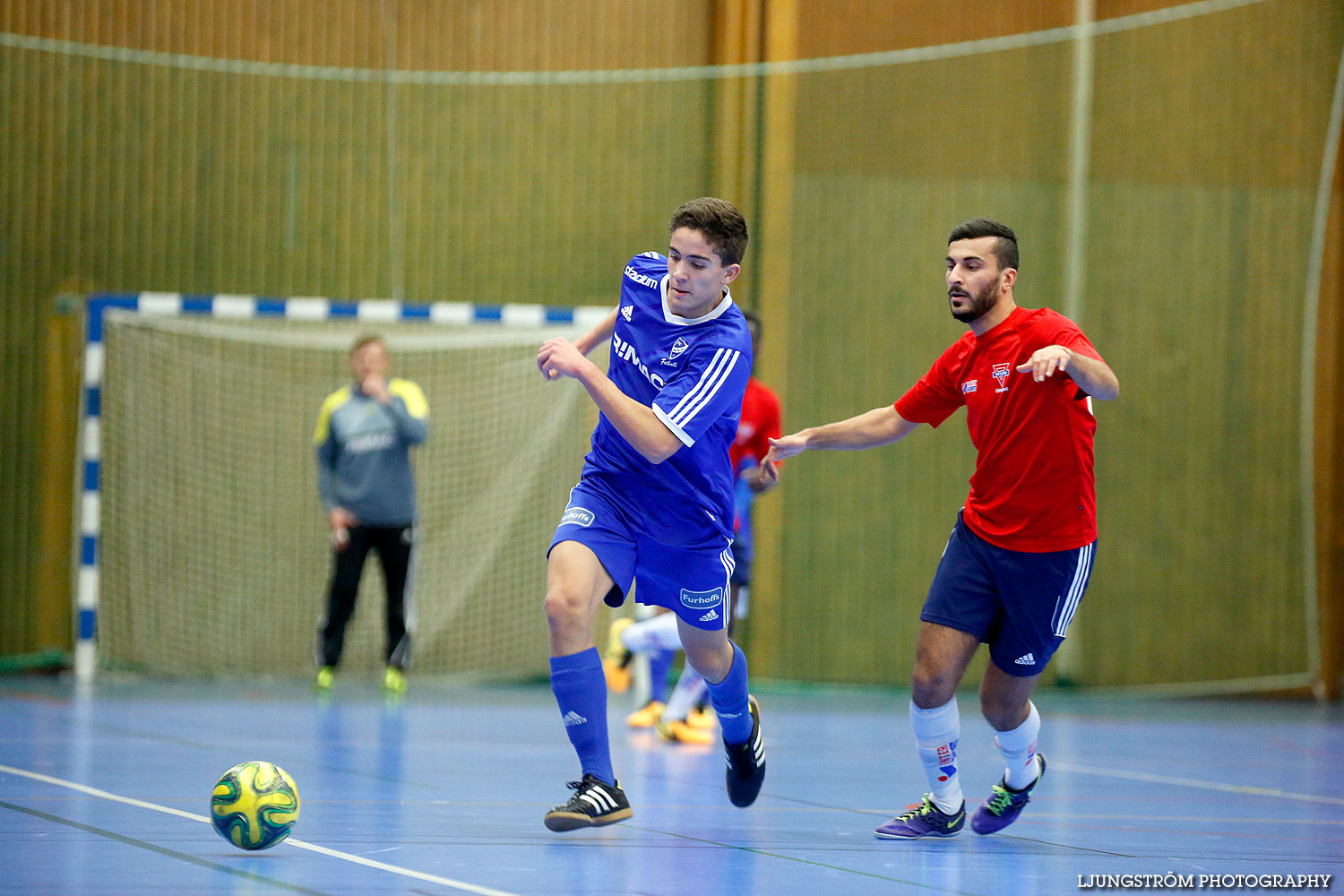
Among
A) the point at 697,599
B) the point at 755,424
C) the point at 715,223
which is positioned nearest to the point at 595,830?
the point at 697,599

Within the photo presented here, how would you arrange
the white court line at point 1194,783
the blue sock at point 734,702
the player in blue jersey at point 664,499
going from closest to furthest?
the player in blue jersey at point 664,499 < the blue sock at point 734,702 < the white court line at point 1194,783

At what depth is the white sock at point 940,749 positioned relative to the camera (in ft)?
14.3

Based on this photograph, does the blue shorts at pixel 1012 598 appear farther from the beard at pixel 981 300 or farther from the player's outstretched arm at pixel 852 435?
the beard at pixel 981 300

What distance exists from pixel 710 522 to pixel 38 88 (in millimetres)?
7611

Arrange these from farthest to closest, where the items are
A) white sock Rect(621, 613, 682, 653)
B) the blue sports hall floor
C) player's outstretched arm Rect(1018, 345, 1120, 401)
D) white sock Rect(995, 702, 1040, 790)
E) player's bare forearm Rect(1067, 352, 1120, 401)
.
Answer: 1. white sock Rect(621, 613, 682, 653)
2. white sock Rect(995, 702, 1040, 790)
3. player's bare forearm Rect(1067, 352, 1120, 401)
4. player's outstretched arm Rect(1018, 345, 1120, 401)
5. the blue sports hall floor

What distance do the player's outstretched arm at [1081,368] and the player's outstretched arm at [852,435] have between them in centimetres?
67

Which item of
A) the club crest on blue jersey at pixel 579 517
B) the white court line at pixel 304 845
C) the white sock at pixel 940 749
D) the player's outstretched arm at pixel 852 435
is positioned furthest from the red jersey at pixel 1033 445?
the white court line at pixel 304 845

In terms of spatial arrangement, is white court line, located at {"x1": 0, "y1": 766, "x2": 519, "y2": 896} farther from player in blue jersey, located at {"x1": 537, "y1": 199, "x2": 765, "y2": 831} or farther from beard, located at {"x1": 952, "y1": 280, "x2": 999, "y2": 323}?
beard, located at {"x1": 952, "y1": 280, "x2": 999, "y2": 323}

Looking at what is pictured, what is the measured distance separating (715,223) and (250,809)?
1989mm

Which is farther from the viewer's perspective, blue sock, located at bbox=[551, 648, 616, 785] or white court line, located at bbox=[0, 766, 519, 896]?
blue sock, located at bbox=[551, 648, 616, 785]

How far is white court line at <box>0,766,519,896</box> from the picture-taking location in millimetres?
3312

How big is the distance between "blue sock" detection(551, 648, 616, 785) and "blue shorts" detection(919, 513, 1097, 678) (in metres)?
0.96

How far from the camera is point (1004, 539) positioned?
14.1 ft

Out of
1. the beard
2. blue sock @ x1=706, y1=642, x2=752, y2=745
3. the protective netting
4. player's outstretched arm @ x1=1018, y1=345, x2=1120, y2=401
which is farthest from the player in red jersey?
the protective netting
